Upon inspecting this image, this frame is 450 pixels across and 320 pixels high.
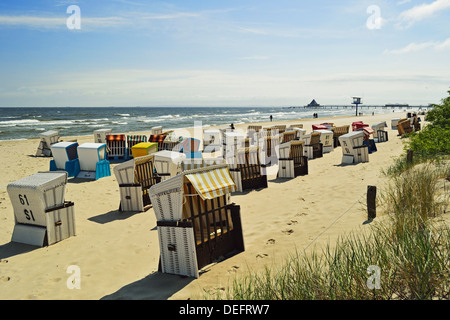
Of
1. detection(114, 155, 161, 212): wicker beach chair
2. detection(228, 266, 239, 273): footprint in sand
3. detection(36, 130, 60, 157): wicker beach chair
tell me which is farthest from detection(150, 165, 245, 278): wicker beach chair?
detection(36, 130, 60, 157): wicker beach chair

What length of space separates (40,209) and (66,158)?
7482 millimetres

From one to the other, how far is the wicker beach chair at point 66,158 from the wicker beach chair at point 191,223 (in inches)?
352

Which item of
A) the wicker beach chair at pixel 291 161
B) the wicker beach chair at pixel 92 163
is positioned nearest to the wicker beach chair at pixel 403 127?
the wicker beach chair at pixel 291 161

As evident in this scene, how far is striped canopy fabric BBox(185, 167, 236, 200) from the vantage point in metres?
4.86

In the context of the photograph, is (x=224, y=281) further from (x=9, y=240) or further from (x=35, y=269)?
(x=9, y=240)

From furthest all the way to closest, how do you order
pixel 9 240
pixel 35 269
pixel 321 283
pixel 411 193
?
pixel 9 240, pixel 411 193, pixel 35 269, pixel 321 283

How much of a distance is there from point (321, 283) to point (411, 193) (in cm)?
342

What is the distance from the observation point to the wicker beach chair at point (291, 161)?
11664 millimetres

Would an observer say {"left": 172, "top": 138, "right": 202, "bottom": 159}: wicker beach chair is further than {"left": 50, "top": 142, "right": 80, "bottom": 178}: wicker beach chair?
Yes

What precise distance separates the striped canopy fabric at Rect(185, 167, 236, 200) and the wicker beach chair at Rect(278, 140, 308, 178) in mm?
6518

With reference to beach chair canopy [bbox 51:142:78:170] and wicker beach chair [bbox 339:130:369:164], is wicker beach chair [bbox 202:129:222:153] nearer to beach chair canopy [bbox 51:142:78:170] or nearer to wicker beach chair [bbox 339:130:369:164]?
wicker beach chair [bbox 339:130:369:164]

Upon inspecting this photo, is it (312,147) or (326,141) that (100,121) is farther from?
(312,147)
